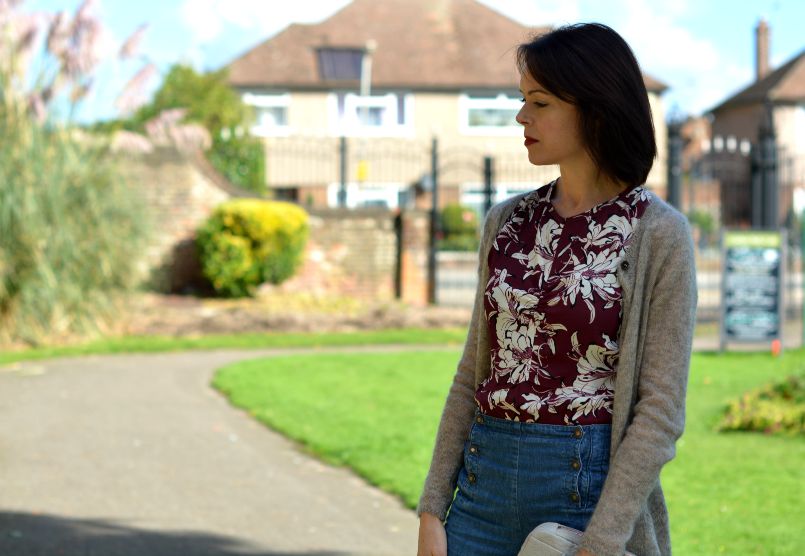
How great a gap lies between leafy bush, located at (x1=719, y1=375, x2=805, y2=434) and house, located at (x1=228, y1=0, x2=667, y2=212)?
28.2m

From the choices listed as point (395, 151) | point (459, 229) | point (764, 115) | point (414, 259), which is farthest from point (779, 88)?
point (414, 259)

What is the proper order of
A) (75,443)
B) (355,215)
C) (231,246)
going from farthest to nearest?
(355,215) < (231,246) < (75,443)

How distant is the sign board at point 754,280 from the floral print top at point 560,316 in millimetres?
12316

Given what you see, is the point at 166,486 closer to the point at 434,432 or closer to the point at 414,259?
the point at 434,432

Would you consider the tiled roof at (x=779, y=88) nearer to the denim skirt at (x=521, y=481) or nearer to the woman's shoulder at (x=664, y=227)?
the woman's shoulder at (x=664, y=227)

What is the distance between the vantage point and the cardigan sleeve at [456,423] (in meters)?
2.83

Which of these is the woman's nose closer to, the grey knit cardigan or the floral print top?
the floral print top

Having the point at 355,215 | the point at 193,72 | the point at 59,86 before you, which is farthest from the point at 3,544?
the point at 193,72

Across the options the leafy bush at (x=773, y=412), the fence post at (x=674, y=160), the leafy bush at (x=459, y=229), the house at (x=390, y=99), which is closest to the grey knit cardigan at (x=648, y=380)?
the leafy bush at (x=773, y=412)

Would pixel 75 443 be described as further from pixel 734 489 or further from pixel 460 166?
pixel 460 166

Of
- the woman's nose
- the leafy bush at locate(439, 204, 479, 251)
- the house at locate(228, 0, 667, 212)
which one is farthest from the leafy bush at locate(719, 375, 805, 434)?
the house at locate(228, 0, 667, 212)

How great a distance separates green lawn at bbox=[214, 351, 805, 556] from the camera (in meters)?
6.37

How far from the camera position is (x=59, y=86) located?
52.2 feet

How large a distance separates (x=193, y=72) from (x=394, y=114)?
24.2 ft
